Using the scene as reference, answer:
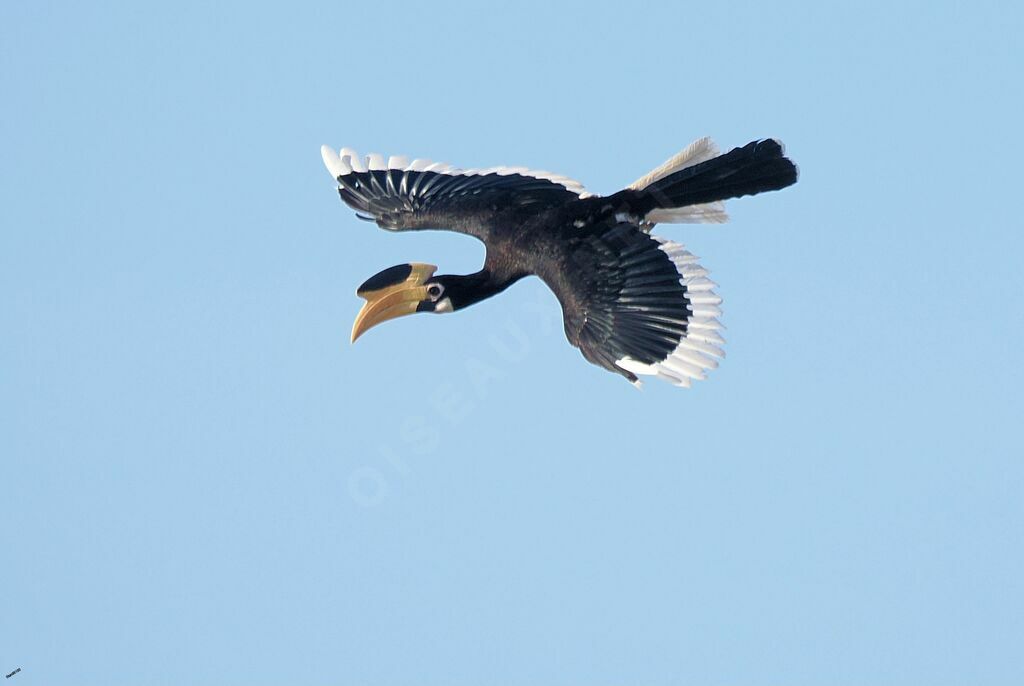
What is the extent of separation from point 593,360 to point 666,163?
7.72 feet

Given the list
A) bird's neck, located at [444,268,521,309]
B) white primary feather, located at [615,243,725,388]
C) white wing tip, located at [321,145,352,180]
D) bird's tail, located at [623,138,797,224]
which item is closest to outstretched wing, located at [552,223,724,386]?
white primary feather, located at [615,243,725,388]

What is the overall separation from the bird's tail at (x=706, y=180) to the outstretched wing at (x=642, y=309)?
2.24 ft

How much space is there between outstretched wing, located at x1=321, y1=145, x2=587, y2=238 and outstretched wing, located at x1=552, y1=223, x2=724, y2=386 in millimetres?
1404

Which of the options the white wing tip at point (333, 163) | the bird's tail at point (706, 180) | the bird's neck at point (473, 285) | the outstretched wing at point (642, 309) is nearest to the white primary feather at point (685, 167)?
the bird's tail at point (706, 180)

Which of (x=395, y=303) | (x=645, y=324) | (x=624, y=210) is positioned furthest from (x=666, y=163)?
(x=395, y=303)

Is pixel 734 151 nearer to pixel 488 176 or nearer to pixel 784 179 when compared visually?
pixel 784 179

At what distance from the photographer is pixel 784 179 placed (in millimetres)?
15578

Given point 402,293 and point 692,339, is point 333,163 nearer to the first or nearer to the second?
point 402,293

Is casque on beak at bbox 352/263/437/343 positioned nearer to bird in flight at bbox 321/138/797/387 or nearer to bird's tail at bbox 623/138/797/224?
bird in flight at bbox 321/138/797/387

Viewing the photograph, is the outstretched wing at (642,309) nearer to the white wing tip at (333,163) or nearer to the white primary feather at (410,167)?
the white primary feather at (410,167)

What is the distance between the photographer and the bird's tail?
1560 centimetres

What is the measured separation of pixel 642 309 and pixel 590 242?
3.01 ft

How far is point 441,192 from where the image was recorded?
17.3m

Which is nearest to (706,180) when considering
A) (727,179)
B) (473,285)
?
(727,179)
